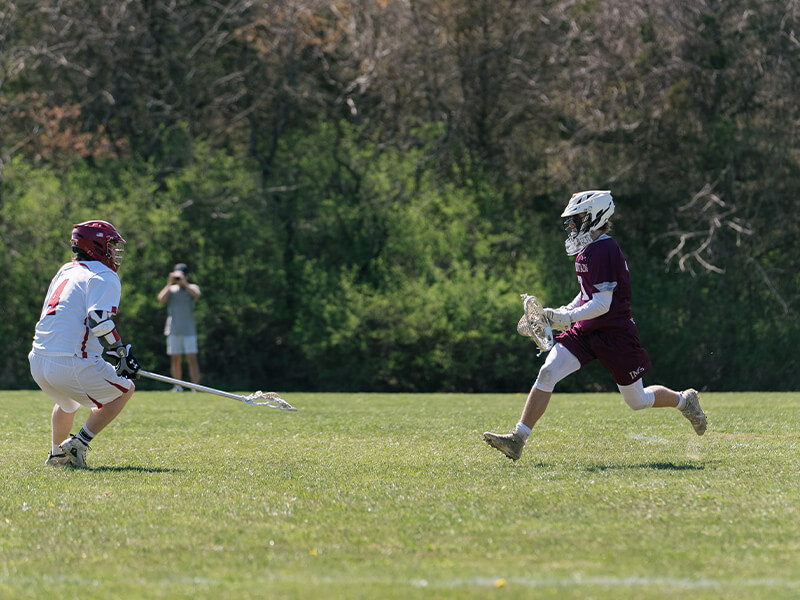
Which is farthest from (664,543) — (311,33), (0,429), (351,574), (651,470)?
(311,33)

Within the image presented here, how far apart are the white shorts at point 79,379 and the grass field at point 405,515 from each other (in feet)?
1.84

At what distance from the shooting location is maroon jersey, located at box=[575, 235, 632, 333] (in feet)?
27.9

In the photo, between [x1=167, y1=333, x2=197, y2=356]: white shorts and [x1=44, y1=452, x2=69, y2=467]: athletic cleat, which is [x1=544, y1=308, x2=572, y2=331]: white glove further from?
[x1=167, y1=333, x2=197, y2=356]: white shorts

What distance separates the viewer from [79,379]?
8.18 m

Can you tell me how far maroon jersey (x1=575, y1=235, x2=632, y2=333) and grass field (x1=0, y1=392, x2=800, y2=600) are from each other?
1068 mm

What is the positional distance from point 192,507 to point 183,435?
4.54 meters

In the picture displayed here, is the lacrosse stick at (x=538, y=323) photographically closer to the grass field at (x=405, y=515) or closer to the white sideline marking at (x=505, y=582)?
the grass field at (x=405, y=515)

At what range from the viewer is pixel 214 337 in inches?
1048

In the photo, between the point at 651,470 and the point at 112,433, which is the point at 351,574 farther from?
the point at 112,433

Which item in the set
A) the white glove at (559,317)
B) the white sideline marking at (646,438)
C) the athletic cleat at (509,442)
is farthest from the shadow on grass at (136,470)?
the white sideline marking at (646,438)

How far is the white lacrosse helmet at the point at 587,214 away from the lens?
8.66 m

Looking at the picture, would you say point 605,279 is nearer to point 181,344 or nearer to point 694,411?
point 694,411

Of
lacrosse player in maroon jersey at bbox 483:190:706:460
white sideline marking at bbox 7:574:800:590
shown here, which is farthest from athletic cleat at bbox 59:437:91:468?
white sideline marking at bbox 7:574:800:590

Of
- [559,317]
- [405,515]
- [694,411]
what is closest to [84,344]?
[405,515]
